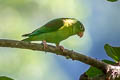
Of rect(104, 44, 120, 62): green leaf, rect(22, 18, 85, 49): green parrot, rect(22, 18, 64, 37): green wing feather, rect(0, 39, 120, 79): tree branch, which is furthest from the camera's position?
rect(22, 18, 64, 37): green wing feather

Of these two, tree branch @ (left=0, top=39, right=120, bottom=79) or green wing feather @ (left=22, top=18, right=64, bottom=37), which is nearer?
tree branch @ (left=0, top=39, right=120, bottom=79)

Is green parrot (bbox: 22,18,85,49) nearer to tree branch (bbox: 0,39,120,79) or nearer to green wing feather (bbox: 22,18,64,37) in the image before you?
green wing feather (bbox: 22,18,64,37)

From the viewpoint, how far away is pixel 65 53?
13.3ft

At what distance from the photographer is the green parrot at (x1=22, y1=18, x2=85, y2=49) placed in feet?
17.3

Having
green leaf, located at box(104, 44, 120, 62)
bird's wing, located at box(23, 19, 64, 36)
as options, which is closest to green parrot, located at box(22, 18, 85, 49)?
bird's wing, located at box(23, 19, 64, 36)

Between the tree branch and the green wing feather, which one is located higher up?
the tree branch

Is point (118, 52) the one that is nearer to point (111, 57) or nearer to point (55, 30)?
point (111, 57)

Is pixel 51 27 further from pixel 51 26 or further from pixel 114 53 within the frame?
pixel 114 53

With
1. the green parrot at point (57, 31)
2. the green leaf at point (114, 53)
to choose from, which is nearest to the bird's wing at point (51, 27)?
the green parrot at point (57, 31)

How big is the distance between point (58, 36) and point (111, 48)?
48.8 inches

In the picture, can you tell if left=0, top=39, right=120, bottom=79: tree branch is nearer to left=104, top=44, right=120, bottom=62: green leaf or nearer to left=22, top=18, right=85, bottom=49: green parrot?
left=104, top=44, right=120, bottom=62: green leaf

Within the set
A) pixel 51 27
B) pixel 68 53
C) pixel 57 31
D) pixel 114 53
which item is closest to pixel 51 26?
pixel 51 27

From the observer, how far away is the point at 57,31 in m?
5.62

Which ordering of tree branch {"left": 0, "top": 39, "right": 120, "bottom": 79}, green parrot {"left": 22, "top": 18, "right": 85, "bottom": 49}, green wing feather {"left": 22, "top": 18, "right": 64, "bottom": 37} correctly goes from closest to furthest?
tree branch {"left": 0, "top": 39, "right": 120, "bottom": 79} → green parrot {"left": 22, "top": 18, "right": 85, "bottom": 49} → green wing feather {"left": 22, "top": 18, "right": 64, "bottom": 37}
